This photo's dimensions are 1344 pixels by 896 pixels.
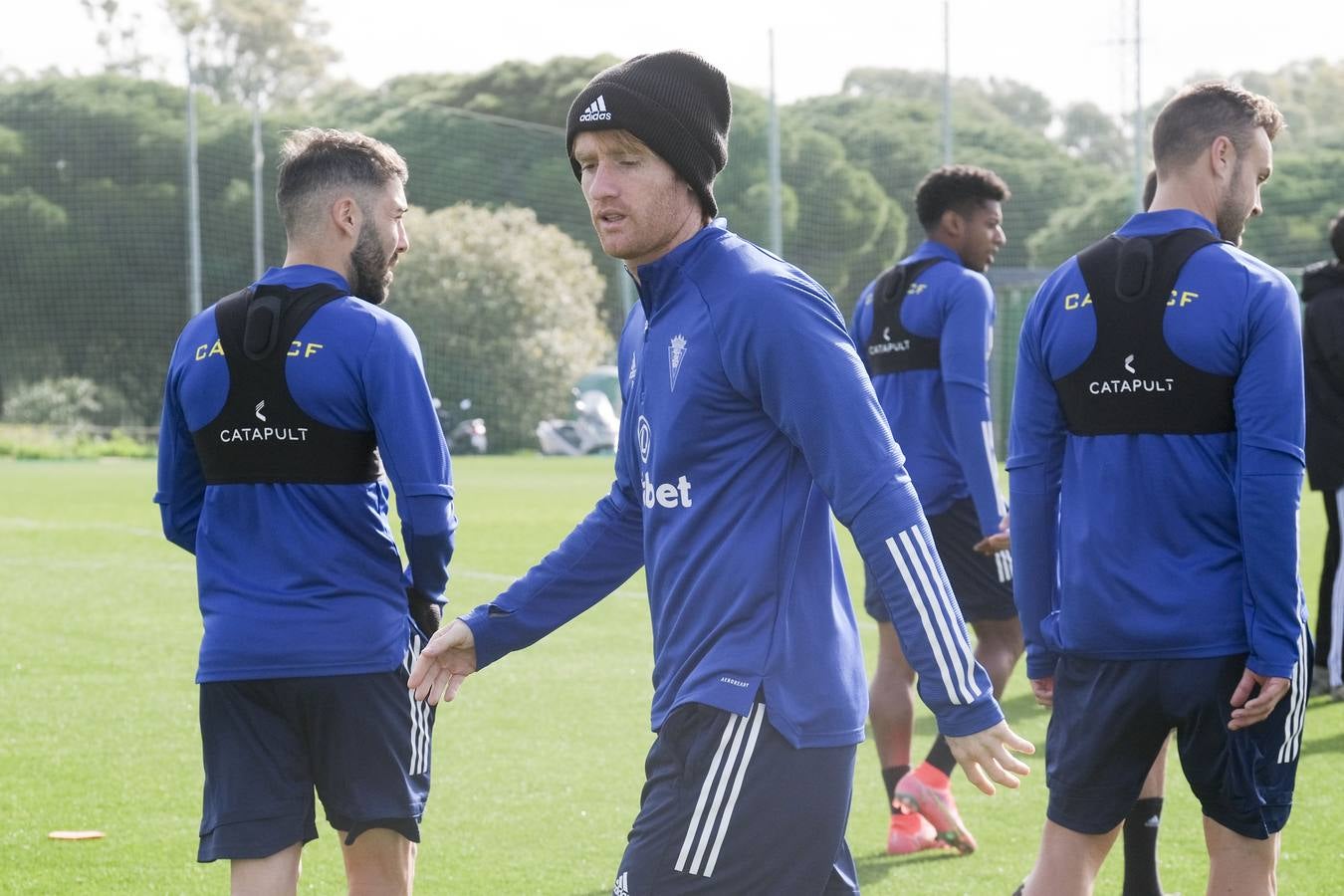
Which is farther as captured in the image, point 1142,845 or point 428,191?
point 428,191

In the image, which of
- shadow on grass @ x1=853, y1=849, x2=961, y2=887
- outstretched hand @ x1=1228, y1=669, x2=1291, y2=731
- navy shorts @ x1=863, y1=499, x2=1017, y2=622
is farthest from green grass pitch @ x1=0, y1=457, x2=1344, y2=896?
outstretched hand @ x1=1228, y1=669, x2=1291, y2=731

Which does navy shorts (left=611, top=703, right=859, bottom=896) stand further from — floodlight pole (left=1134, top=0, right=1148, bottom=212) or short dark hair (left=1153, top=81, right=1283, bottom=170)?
floodlight pole (left=1134, top=0, right=1148, bottom=212)

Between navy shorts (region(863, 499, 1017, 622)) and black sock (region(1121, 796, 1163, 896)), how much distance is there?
150 cm

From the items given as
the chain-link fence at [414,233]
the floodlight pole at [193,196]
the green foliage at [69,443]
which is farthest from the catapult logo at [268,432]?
the chain-link fence at [414,233]

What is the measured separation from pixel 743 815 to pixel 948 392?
357 cm

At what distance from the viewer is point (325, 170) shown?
4348mm

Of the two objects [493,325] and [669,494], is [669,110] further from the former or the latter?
[493,325]

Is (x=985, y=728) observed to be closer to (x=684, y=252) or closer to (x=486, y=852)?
(x=684, y=252)

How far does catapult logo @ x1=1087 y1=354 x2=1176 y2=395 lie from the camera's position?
156 inches

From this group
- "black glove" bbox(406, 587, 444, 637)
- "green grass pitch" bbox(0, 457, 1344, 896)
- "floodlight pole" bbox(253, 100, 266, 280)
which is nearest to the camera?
"black glove" bbox(406, 587, 444, 637)

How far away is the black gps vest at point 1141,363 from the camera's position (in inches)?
155

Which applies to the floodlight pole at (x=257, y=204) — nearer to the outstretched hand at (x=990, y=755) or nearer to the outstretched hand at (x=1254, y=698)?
the outstretched hand at (x=1254, y=698)

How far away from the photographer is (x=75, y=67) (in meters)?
56.6

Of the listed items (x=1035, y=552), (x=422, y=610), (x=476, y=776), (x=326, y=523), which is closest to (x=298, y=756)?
(x=422, y=610)
